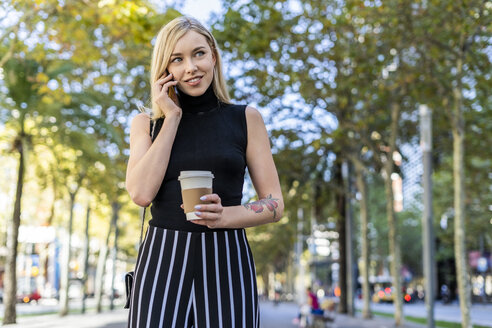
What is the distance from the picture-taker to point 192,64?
2152 millimetres

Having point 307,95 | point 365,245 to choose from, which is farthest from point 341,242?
point 307,95

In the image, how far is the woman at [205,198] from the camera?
202 cm

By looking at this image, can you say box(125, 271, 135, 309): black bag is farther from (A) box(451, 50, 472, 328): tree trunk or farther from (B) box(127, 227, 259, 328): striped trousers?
(A) box(451, 50, 472, 328): tree trunk

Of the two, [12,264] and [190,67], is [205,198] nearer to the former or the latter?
[190,67]

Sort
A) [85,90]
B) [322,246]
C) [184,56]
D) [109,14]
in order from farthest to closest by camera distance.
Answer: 1. [322,246]
2. [85,90]
3. [109,14]
4. [184,56]

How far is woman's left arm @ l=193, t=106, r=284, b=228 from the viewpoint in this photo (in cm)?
202

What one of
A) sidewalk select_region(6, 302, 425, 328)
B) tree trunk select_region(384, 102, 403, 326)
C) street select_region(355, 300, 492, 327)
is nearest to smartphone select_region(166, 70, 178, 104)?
sidewalk select_region(6, 302, 425, 328)

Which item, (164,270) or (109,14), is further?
(109,14)

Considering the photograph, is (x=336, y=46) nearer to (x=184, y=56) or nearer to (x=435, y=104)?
(x=435, y=104)

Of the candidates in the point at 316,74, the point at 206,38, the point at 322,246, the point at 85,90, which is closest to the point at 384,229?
the point at 322,246

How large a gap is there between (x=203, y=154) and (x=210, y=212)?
25cm

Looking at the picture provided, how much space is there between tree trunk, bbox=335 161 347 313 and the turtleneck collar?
983 inches

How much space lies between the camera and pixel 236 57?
60.1 ft

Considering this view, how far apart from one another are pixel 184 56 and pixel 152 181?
0.41 m
